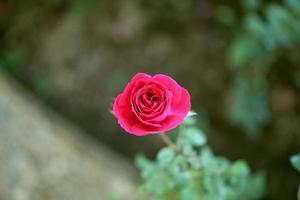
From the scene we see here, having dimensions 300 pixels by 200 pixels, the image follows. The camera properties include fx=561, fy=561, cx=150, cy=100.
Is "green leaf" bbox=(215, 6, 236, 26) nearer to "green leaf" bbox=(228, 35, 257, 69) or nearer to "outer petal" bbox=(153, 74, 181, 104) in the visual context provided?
"green leaf" bbox=(228, 35, 257, 69)

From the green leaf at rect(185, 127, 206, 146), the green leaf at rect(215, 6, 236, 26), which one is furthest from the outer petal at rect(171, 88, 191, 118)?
the green leaf at rect(215, 6, 236, 26)

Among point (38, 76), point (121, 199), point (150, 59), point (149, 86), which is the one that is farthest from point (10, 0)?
point (149, 86)

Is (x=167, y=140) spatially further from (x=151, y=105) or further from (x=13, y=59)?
(x=13, y=59)

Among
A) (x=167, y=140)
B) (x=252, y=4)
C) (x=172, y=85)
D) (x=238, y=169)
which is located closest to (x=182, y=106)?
(x=172, y=85)

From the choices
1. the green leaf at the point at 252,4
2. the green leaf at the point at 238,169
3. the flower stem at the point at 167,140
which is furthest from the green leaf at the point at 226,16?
the flower stem at the point at 167,140

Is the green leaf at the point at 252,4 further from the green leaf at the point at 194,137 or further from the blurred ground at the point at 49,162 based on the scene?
the green leaf at the point at 194,137

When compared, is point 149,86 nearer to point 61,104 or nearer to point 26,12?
point 61,104
